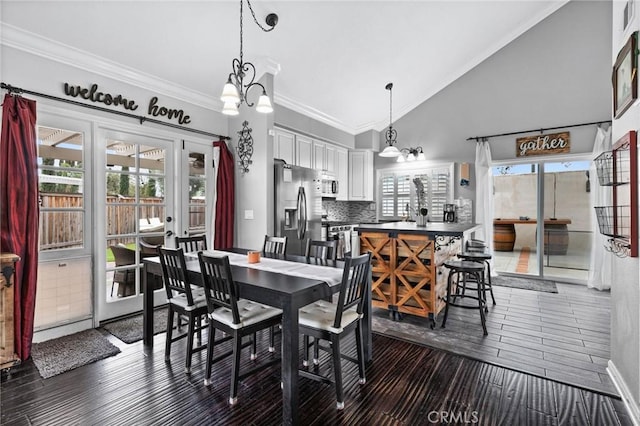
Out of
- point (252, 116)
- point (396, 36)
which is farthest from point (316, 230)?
point (396, 36)

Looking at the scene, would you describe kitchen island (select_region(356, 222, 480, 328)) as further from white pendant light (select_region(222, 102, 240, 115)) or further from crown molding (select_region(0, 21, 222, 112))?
crown molding (select_region(0, 21, 222, 112))

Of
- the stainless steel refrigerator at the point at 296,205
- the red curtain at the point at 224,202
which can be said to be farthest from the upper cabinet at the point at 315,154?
the red curtain at the point at 224,202

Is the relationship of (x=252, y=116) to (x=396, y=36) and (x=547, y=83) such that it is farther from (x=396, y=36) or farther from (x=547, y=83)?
(x=547, y=83)

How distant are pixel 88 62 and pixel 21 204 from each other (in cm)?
156

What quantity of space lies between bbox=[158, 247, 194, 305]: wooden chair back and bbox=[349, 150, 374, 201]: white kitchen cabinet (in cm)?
461

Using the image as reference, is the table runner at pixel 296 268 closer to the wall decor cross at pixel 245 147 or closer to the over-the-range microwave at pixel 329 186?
the wall decor cross at pixel 245 147

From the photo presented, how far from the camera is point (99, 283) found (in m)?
3.35

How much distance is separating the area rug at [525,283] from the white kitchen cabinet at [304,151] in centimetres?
375

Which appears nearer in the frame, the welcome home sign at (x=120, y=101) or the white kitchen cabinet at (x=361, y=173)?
the welcome home sign at (x=120, y=101)

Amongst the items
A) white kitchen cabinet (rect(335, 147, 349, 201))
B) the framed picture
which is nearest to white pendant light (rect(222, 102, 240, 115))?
the framed picture

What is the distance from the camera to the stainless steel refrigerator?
4289mm

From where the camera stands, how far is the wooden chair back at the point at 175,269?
238 centimetres

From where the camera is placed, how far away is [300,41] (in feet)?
12.8

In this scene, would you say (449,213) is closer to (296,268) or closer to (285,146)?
(285,146)
